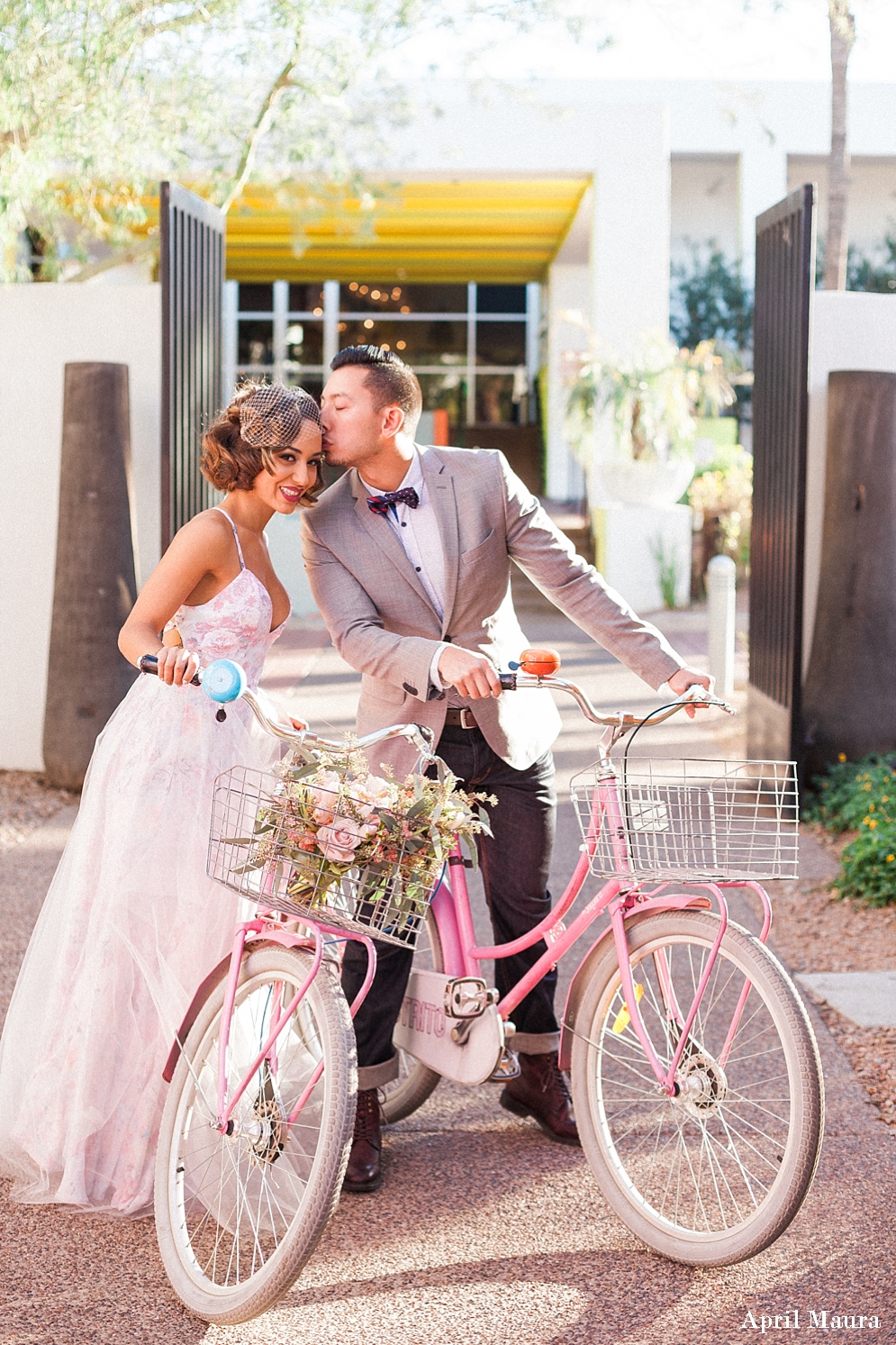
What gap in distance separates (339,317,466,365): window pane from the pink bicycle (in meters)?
25.3

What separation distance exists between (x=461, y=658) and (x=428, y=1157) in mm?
1318

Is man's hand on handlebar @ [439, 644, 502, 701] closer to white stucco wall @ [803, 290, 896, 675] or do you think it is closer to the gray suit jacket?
the gray suit jacket

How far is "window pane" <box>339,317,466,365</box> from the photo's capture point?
1094 inches

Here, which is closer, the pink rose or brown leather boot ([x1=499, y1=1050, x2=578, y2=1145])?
the pink rose

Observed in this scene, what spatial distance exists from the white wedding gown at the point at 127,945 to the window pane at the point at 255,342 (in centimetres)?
2561

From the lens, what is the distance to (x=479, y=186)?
18438mm

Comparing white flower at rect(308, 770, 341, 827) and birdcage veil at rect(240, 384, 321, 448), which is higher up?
birdcage veil at rect(240, 384, 321, 448)

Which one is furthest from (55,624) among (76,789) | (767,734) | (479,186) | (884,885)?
(479,186)

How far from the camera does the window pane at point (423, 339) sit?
91.1 feet

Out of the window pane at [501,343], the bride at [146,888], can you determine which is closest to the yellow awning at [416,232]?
the window pane at [501,343]

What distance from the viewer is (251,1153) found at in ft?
→ 9.11

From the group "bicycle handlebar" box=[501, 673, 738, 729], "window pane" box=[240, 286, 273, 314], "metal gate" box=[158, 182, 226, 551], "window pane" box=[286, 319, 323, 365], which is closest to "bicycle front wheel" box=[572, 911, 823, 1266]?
"bicycle handlebar" box=[501, 673, 738, 729]

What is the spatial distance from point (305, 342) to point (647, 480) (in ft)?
49.8

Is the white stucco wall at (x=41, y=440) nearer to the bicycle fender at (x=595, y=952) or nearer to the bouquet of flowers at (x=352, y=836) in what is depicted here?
the bicycle fender at (x=595, y=952)
